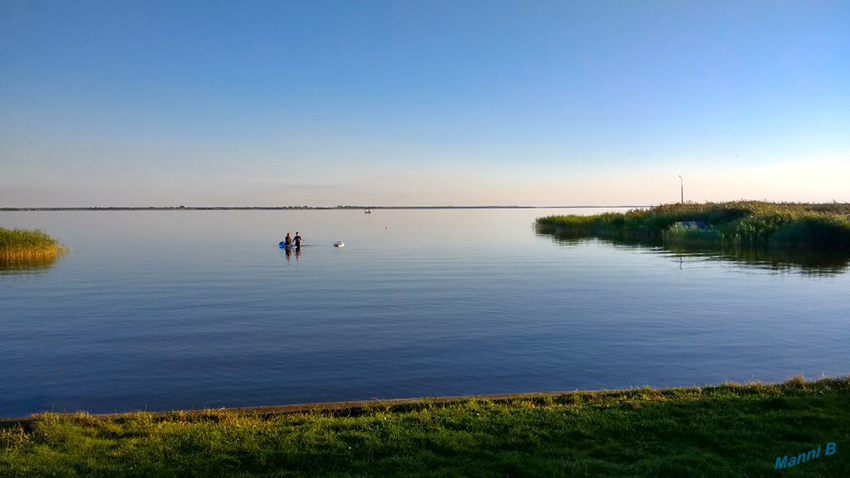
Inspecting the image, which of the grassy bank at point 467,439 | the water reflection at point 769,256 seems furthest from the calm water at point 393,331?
the grassy bank at point 467,439

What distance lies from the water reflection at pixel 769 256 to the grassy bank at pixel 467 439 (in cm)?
3209

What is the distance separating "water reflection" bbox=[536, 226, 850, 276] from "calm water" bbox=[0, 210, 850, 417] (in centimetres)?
154

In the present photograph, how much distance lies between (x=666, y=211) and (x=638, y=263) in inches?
1431

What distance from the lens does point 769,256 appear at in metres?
47.4

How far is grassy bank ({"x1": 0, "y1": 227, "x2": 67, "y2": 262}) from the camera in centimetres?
4650

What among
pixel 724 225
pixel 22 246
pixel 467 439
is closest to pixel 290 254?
pixel 22 246

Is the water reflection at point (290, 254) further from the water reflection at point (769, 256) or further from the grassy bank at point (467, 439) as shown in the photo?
the grassy bank at point (467, 439)

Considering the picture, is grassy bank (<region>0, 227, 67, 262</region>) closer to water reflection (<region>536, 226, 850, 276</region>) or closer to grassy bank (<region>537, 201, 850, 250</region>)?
water reflection (<region>536, 226, 850, 276</region>)

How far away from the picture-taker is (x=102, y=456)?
26.2ft

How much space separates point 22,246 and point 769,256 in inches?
2242

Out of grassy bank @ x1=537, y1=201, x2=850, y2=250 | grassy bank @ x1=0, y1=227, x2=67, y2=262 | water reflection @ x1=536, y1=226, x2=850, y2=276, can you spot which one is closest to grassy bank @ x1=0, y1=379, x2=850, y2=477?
water reflection @ x1=536, y1=226, x2=850, y2=276

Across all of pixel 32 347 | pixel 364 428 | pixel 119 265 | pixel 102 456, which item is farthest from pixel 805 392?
pixel 119 265

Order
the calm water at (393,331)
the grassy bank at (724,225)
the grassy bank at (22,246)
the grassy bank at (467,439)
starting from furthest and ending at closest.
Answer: the grassy bank at (724,225)
the grassy bank at (22,246)
the calm water at (393,331)
the grassy bank at (467,439)

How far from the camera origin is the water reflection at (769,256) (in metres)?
38.8
